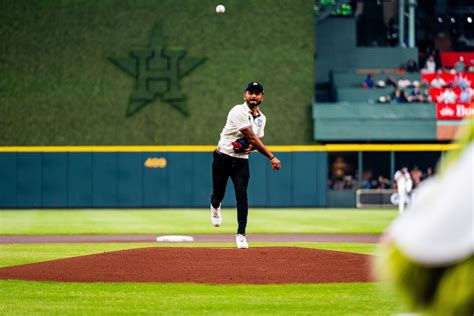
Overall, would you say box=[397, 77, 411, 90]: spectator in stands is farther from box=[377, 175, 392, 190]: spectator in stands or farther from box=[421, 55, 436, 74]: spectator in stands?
box=[377, 175, 392, 190]: spectator in stands

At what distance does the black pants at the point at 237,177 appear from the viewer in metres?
14.0

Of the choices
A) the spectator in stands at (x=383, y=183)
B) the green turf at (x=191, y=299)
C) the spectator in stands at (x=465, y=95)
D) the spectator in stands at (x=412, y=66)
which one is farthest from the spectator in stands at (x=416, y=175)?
the green turf at (x=191, y=299)

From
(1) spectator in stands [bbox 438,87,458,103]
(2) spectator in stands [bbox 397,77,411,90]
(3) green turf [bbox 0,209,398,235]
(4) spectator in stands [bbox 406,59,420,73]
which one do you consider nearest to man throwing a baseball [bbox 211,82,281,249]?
(3) green turf [bbox 0,209,398,235]

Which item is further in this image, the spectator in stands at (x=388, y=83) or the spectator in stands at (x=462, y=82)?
the spectator in stands at (x=388, y=83)

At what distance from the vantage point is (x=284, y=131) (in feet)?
149

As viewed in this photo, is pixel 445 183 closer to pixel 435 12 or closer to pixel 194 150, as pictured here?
pixel 194 150

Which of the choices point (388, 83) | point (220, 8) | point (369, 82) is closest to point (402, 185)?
point (369, 82)

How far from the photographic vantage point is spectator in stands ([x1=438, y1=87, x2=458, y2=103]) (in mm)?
45062

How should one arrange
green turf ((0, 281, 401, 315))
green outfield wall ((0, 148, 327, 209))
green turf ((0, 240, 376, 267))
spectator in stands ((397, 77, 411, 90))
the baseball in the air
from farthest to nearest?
1. spectator in stands ((397, 77, 411, 90))
2. the baseball in the air
3. green outfield wall ((0, 148, 327, 209))
4. green turf ((0, 240, 376, 267))
5. green turf ((0, 281, 401, 315))

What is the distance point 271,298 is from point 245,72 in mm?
36306

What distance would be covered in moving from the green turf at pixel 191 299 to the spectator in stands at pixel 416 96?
3541 cm

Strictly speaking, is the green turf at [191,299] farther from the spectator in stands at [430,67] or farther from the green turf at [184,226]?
the spectator in stands at [430,67]

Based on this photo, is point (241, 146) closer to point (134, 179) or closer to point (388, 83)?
point (134, 179)

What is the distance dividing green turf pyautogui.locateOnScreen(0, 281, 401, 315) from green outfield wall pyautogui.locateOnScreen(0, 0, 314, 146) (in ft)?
113
